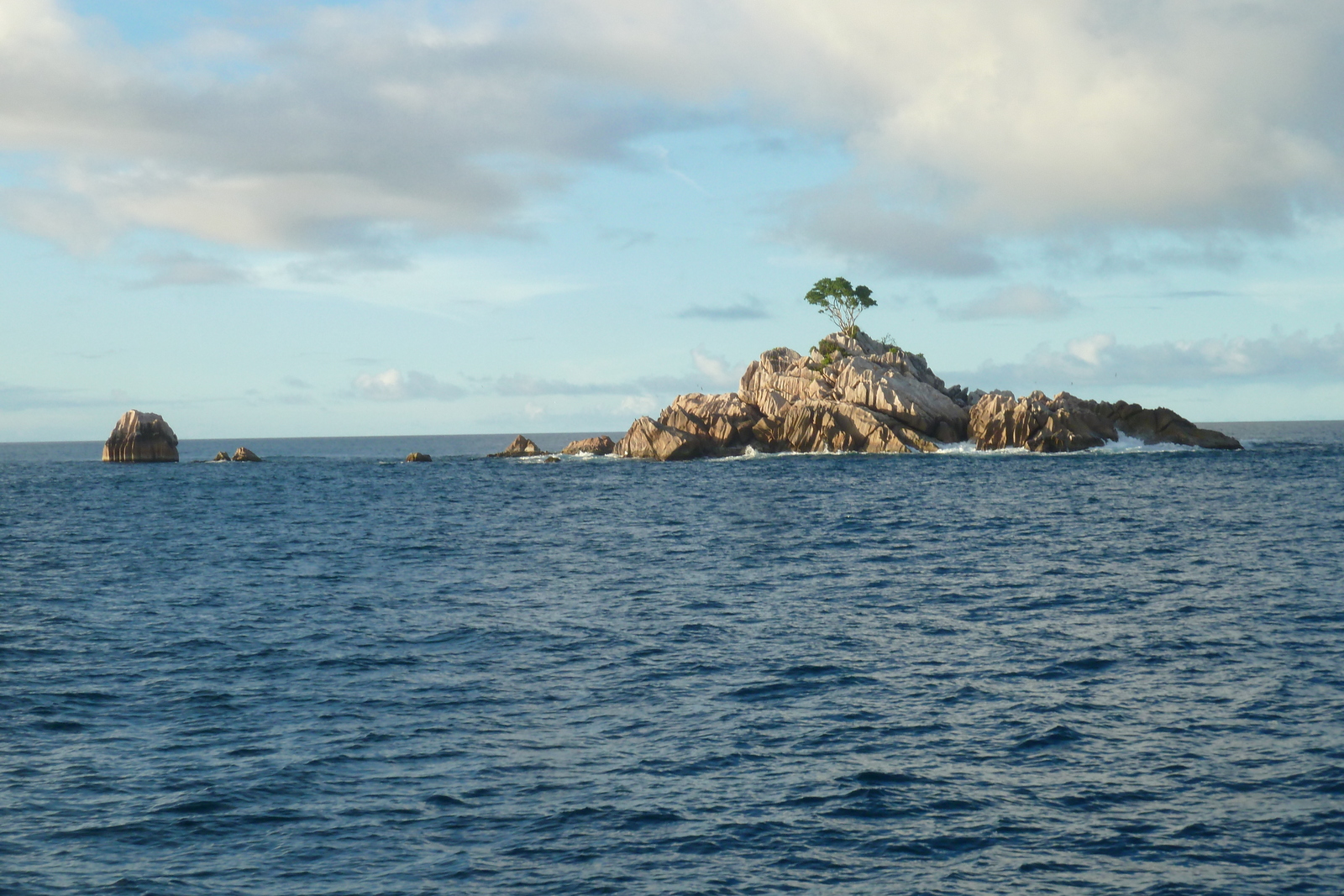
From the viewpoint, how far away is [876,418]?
122 metres

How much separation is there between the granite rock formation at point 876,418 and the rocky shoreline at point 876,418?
4.5 inches

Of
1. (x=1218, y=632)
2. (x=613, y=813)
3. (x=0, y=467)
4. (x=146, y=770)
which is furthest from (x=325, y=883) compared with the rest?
(x=0, y=467)

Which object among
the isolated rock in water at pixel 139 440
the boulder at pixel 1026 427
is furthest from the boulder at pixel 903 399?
the isolated rock in water at pixel 139 440

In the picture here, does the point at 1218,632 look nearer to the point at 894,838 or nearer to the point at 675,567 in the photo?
the point at 894,838

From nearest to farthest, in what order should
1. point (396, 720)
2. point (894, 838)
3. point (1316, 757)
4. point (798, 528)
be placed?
point (894, 838)
point (1316, 757)
point (396, 720)
point (798, 528)

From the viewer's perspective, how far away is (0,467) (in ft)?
570

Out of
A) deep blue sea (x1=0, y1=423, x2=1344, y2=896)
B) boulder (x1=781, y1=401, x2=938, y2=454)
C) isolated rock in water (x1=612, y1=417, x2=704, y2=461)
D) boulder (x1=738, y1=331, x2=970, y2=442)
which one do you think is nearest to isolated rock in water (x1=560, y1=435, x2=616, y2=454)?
isolated rock in water (x1=612, y1=417, x2=704, y2=461)

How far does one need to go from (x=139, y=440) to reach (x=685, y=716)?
154 metres

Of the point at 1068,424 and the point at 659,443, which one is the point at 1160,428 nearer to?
the point at 1068,424

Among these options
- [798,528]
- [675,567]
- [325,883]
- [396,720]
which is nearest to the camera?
[325,883]

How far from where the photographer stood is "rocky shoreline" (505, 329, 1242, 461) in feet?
401

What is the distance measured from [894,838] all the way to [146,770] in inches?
560

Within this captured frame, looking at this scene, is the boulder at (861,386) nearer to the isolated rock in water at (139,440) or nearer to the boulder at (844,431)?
the boulder at (844,431)

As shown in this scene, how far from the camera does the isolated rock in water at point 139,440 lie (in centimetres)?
15525
